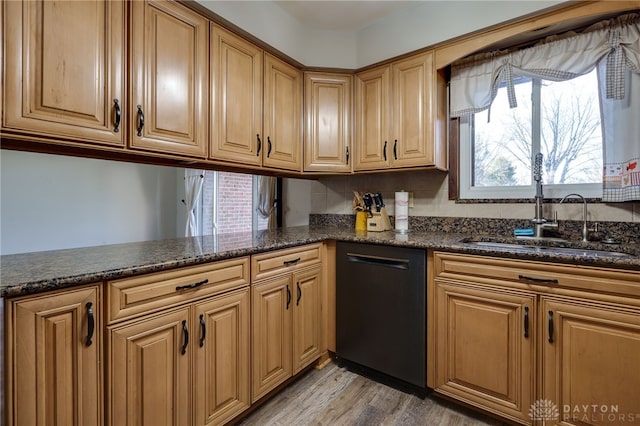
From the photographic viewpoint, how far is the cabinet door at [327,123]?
230 centimetres

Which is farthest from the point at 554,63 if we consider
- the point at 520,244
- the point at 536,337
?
the point at 536,337

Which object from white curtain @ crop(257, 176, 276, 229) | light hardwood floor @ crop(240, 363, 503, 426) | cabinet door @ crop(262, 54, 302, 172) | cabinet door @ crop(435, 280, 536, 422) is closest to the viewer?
cabinet door @ crop(435, 280, 536, 422)

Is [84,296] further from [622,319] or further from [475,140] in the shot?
[475,140]

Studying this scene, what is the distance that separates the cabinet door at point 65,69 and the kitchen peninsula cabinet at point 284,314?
0.94 m

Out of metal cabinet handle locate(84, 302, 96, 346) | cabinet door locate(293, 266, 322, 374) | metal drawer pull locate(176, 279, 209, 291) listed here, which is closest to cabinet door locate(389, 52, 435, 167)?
cabinet door locate(293, 266, 322, 374)

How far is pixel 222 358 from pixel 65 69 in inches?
54.1

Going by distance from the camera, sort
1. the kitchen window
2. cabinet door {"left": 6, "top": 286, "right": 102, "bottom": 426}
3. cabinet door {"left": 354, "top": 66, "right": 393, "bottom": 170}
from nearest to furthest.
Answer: cabinet door {"left": 6, "top": 286, "right": 102, "bottom": 426} < the kitchen window < cabinet door {"left": 354, "top": 66, "right": 393, "bottom": 170}

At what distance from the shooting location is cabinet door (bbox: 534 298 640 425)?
1.21 metres

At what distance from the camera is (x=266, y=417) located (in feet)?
5.25

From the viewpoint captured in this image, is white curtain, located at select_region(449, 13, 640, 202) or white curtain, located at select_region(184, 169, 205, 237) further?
white curtain, located at select_region(184, 169, 205, 237)

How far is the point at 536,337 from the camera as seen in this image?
1397mm

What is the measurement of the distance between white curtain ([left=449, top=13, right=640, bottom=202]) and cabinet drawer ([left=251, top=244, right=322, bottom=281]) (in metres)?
1.72

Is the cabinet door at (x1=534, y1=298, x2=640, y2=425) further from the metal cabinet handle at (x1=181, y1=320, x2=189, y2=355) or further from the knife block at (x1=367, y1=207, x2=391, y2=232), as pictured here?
the metal cabinet handle at (x1=181, y1=320, x2=189, y2=355)

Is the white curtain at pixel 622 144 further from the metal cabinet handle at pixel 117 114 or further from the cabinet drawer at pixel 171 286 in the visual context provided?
the metal cabinet handle at pixel 117 114
